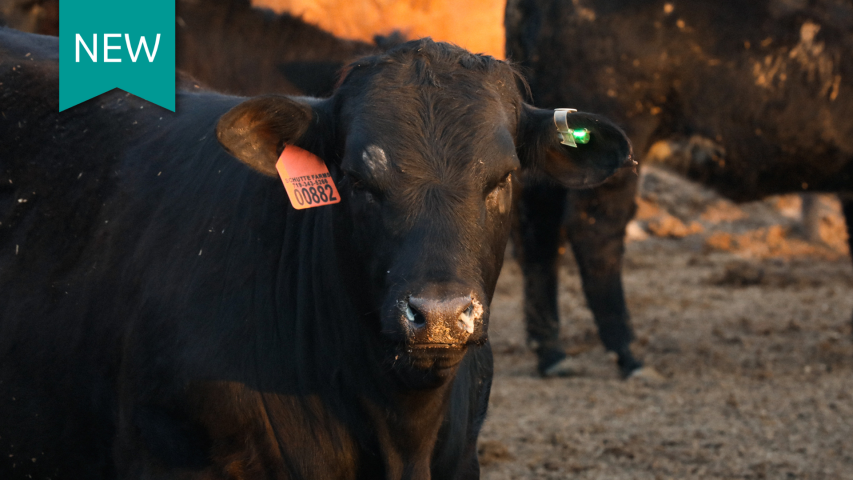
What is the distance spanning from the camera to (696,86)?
589cm

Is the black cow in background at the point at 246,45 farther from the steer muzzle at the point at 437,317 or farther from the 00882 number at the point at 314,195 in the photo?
the steer muzzle at the point at 437,317

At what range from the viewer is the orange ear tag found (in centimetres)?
258

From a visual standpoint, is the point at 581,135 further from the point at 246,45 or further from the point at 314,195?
the point at 246,45

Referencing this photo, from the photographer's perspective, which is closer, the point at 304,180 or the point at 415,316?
the point at 415,316

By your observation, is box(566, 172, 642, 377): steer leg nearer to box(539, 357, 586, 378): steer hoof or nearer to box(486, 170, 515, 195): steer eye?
box(539, 357, 586, 378): steer hoof

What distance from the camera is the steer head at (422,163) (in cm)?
220

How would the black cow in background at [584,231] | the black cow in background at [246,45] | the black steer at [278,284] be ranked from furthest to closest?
the black cow in background at [246,45] < the black cow in background at [584,231] < the black steer at [278,284]

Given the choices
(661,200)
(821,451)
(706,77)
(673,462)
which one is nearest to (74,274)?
(673,462)

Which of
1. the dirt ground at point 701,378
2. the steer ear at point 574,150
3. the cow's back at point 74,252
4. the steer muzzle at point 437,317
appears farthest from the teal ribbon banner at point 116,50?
the dirt ground at point 701,378

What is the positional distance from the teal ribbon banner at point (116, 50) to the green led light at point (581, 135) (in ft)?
4.90

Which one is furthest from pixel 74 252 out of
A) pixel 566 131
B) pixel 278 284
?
pixel 566 131

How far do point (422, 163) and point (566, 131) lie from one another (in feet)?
1.84

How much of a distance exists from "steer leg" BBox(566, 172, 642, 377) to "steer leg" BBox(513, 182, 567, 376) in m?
0.32

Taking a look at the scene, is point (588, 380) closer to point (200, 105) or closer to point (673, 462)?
point (673, 462)
